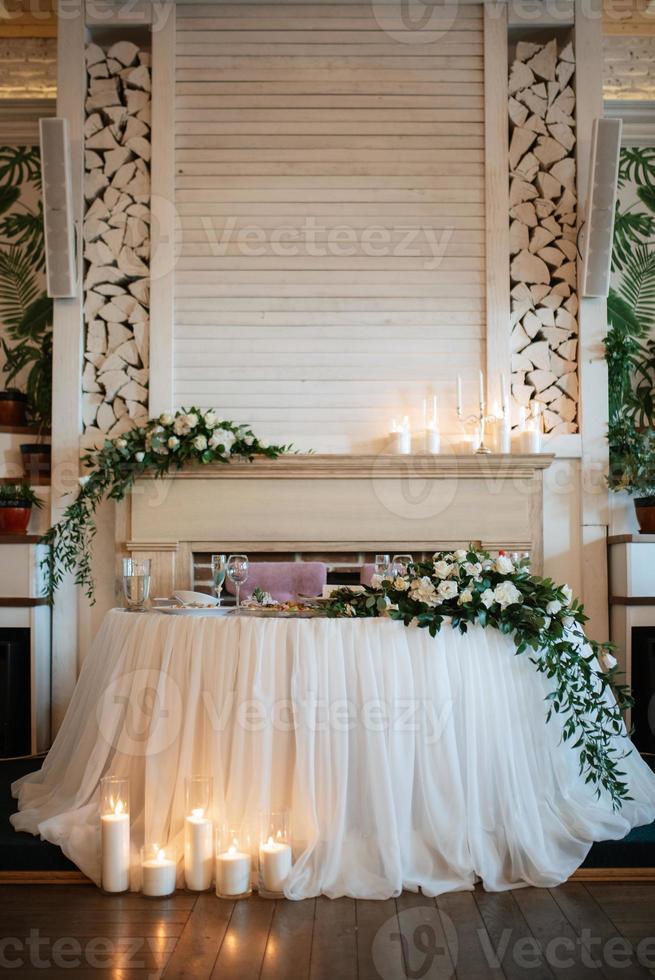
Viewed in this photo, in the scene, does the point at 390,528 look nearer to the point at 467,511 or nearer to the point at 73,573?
the point at 467,511

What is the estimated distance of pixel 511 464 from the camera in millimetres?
4879

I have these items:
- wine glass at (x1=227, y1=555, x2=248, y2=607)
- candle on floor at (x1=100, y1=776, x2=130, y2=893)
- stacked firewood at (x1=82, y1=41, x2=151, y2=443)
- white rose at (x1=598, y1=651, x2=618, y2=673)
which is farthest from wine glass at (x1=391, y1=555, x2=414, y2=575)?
stacked firewood at (x1=82, y1=41, x2=151, y2=443)

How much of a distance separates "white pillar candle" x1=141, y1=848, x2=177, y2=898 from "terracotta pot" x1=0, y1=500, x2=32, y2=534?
7.94 feet

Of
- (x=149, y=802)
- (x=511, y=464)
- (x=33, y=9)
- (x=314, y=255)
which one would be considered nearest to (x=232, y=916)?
(x=149, y=802)

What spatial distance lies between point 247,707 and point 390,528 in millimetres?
2115

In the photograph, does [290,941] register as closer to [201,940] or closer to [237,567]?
[201,940]

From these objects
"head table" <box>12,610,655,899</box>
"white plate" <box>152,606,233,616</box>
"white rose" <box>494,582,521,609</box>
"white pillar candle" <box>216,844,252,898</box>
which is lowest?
"white pillar candle" <box>216,844,252,898</box>

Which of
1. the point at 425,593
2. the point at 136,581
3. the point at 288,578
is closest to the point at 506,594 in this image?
the point at 425,593

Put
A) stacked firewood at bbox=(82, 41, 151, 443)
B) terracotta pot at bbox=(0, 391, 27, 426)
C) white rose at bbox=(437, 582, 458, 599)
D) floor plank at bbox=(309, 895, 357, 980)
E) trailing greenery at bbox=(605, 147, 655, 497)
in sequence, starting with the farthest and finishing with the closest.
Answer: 1. trailing greenery at bbox=(605, 147, 655, 497)
2. terracotta pot at bbox=(0, 391, 27, 426)
3. stacked firewood at bbox=(82, 41, 151, 443)
4. white rose at bbox=(437, 582, 458, 599)
5. floor plank at bbox=(309, 895, 357, 980)

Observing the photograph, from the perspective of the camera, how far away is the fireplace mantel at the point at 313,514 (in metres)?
4.89

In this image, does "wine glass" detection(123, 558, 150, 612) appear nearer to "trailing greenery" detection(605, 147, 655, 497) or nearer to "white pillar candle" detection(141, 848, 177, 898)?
"white pillar candle" detection(141, 848, 177, 898)

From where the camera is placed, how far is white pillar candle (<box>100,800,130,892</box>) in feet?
9.31

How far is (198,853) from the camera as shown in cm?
283

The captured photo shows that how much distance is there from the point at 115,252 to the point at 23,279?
77 cm
